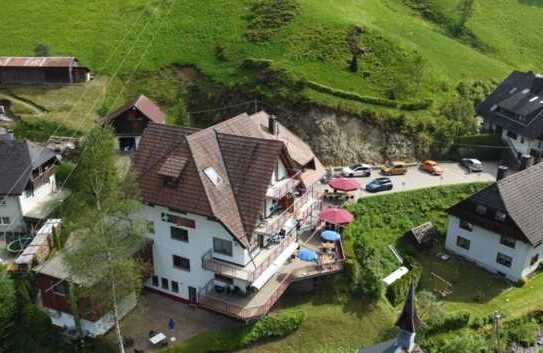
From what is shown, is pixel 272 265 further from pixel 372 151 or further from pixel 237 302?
pixel 372 151

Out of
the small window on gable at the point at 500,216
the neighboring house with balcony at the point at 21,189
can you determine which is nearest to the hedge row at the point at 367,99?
the small window on gable at the point at 500,216

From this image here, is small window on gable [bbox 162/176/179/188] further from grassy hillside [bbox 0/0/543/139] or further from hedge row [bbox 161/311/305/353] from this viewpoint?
grassy hillside [bbox 0/0/543/139]

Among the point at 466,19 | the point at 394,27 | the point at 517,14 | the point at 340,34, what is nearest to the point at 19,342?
the point at 340,34

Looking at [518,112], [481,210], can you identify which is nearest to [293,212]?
[481,210]

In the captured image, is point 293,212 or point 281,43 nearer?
point 293,212

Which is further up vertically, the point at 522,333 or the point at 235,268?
the point at 235,268

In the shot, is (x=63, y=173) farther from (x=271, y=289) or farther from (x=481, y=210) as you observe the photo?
(x=481, y=210)
